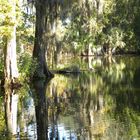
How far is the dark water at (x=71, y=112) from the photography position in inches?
494

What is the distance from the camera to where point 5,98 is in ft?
63.7

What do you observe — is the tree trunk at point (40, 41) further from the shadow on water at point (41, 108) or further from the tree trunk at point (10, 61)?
the tree trunk at point (10, 61)

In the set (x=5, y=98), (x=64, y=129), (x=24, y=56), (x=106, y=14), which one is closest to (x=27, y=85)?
(x=24, y=56)

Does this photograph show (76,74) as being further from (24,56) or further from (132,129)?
(132,129)

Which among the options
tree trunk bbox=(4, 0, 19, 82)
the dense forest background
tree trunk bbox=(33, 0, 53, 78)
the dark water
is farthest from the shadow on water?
the dense forest background

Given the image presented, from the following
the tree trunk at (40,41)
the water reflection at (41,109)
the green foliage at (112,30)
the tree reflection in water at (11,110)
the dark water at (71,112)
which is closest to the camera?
the dark water at (71,112)

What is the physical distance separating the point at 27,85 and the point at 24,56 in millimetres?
2508

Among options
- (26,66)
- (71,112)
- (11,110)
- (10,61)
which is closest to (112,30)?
(26,66)

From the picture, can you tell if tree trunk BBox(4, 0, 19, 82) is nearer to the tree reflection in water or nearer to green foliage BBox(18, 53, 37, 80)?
the tree reflection in water

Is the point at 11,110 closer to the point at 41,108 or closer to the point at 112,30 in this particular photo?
the point at 41,108

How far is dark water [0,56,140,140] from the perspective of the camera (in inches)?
494

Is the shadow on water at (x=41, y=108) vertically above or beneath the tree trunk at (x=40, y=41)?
beneath

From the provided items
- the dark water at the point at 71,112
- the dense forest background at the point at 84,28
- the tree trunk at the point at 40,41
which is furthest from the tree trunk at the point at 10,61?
the tree trunk at the point at 40,41

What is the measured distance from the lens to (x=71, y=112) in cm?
1639
